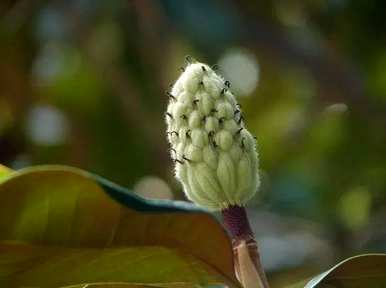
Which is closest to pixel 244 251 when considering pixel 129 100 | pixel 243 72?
pixel 129 100

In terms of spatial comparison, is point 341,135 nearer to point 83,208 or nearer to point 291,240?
point 291,240

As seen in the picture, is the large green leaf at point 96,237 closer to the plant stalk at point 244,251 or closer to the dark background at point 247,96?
the plant stalk at point 244,251

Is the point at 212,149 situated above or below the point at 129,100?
below

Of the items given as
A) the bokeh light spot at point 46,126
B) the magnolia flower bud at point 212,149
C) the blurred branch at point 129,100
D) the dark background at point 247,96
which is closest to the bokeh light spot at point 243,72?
the dark background at point 247,96

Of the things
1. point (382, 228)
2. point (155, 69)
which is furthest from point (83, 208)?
point (155, 69)

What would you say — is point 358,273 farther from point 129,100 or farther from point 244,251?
point 129,100
